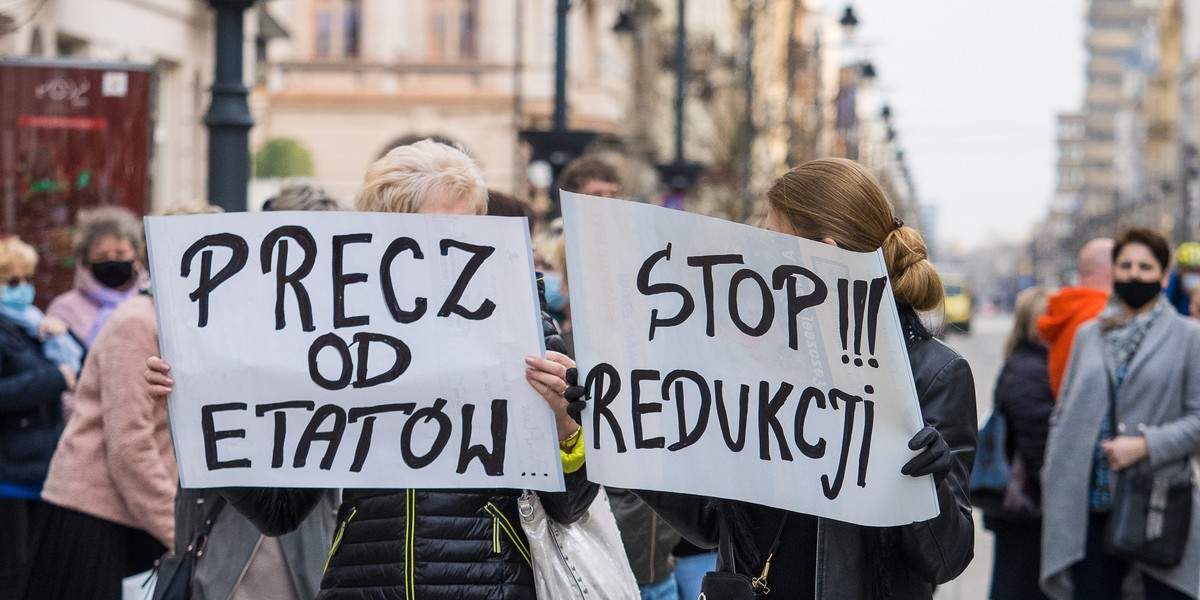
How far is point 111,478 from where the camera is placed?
545cm

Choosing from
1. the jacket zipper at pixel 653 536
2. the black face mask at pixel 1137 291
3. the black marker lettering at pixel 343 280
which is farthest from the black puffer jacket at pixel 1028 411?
the black marker lettering at pixel 343 280

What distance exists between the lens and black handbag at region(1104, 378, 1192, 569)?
20.7 ft

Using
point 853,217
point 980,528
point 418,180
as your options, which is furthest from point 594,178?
point 980,528

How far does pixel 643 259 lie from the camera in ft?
10.8

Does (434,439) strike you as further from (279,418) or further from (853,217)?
(853,217)

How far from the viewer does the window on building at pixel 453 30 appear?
38.6 meters

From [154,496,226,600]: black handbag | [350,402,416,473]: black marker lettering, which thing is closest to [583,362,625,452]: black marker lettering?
[350,402,416,473]: black marker lettering

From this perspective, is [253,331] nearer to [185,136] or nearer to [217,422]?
[217,422]

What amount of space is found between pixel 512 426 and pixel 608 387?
0.29m

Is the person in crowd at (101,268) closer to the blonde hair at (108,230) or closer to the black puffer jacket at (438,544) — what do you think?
the blonde hair at (108,230)

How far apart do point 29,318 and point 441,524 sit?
344 centimetres

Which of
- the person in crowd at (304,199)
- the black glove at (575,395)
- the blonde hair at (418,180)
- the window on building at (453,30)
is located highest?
the window on building at (453,30)

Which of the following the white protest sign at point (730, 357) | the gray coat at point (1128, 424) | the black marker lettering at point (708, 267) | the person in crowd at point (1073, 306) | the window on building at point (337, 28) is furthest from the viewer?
the window on building at point (337, 28)

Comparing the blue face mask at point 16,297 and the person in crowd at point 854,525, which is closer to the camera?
the person in crowd at point 854,525
